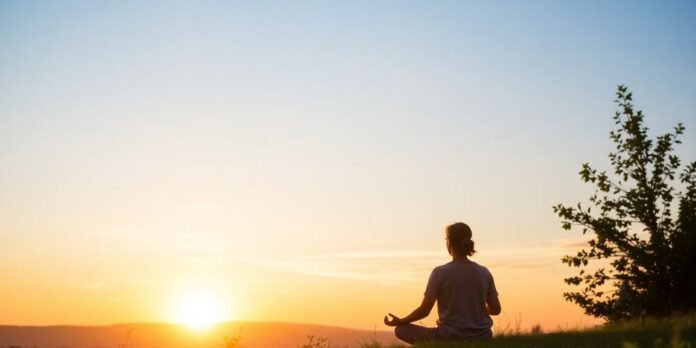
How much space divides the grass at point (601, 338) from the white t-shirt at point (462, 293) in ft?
1.37

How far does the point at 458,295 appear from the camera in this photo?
1034 centimetres

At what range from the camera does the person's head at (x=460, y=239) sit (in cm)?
1020

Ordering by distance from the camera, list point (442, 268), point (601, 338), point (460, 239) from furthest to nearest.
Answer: point (601, 338) < point (442, 268) < point (460, 239)

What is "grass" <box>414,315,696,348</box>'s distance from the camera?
9578mm

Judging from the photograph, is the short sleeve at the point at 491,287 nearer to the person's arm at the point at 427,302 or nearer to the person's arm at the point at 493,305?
the person's arm at the point at 493,305

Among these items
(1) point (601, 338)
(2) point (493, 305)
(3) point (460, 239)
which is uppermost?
(3) point (460, 239)

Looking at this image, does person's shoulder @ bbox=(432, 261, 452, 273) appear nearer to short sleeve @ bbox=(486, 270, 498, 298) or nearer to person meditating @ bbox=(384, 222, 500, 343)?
person meditating @ bbox=(384, 222, 500, 343)

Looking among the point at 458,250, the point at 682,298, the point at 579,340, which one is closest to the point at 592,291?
the point at 682,298

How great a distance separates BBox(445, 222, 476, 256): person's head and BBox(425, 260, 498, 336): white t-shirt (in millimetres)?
170

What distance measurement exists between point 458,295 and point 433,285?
15.8 inches

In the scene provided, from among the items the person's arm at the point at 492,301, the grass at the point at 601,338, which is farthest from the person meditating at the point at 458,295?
the grass at the point at 601,338

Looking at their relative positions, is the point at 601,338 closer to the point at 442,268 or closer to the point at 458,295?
the point at 458,295

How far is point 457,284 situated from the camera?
1031cm

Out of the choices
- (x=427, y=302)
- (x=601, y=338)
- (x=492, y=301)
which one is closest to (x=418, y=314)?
(x=427, y=302)
